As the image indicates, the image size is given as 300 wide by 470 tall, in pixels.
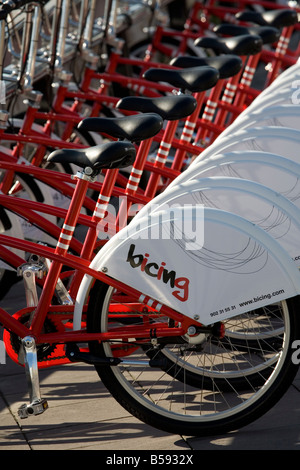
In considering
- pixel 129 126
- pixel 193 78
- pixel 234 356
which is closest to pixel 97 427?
pixel 234 356

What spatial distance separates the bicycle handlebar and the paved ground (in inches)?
78.3

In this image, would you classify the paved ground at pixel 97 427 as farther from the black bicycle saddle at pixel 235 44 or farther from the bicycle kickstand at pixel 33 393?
the black bicycle saddle at pixel 235 44

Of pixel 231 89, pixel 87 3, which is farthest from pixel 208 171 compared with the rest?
pixel 87 3

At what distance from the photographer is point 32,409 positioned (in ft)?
12.0

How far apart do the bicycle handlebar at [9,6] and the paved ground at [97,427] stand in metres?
1.99

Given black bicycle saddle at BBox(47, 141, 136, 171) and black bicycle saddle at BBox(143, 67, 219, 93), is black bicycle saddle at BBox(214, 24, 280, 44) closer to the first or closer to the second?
black bicycle saddle at BBox(143, 67, 219, 93)

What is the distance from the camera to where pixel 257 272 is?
346cm

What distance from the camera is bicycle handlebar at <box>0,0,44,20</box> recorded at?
15.5 ft

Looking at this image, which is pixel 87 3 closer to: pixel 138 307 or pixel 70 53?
pixel 70 53

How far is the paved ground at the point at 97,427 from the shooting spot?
143 inches

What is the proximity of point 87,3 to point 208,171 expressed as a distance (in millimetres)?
2712

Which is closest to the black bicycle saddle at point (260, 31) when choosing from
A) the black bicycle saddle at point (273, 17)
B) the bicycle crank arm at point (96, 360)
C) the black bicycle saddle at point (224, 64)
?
the black bicycle saddle at point (273, 17)

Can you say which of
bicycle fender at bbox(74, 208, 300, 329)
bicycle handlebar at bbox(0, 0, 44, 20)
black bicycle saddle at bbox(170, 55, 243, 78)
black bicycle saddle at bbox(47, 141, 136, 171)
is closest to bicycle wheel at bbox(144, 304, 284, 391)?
bicycle fender at bbox(74, 208, 300, 329)

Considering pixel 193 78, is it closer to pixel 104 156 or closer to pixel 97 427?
pixel 104 156
